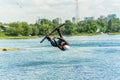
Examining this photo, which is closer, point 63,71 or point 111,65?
point 63,71

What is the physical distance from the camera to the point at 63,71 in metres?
64.0

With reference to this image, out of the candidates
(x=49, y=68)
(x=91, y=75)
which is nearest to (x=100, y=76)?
(x=91, y=75)

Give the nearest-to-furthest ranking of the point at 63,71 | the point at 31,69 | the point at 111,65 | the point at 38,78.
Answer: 1. the point at 38,78
2. the point at 63,71
3. the point at 31,69
4. the point at 111,65

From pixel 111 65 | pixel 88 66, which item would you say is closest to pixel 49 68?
pixel 88 66

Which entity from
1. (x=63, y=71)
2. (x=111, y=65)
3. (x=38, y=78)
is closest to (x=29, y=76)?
(x=38, y=78)

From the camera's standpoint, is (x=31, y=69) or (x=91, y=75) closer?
(x=91, y=75)

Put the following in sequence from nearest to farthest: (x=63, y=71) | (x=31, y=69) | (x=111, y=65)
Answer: (x=63, y=71) → (x=31, y=69) → (x=111, y=65)

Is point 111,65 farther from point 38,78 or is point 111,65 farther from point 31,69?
point 38,78

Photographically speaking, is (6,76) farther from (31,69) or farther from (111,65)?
(111,65)

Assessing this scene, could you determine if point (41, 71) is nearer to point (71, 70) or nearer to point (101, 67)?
point (71, 70)

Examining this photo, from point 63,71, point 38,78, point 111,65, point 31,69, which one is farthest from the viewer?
point 111,65

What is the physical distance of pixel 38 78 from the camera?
56938 mm

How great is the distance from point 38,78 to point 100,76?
9019 millimetres

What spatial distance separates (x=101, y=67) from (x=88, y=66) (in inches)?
116
